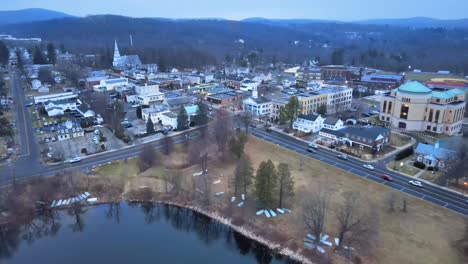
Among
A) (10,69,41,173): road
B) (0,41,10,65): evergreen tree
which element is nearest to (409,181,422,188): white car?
(10,69,41,173): road

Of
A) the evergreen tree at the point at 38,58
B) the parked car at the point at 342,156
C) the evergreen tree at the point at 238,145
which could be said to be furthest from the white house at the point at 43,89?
the parked car at the point at 342,156

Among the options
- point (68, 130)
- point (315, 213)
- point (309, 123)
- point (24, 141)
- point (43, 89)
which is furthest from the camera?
point (43, 89)

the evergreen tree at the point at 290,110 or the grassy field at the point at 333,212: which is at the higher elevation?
the evergreen tree at the point at 290,110

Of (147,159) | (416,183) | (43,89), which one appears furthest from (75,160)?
(43,89)

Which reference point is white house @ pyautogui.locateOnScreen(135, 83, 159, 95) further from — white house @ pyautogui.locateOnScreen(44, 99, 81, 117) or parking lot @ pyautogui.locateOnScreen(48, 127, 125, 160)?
parking lot @ pyautogui.locateOnScreen(48, 127, 125, 160)

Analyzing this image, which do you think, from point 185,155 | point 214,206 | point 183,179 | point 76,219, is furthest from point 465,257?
point 76,219

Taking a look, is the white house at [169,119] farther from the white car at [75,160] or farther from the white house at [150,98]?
the white car at [75,160]

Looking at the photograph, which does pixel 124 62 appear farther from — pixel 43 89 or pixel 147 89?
pixel 147 89
